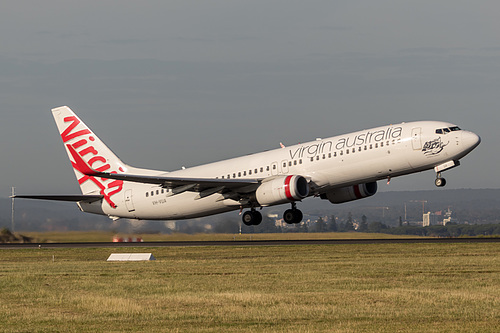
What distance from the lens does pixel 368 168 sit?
138 ft

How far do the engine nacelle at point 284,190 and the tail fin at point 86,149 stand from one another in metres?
14.4

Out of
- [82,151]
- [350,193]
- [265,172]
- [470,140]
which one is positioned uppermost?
[82,151]

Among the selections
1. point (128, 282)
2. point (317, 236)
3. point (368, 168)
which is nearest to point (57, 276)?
Result: point (128, 282)

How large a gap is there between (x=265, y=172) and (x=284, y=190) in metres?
3.47

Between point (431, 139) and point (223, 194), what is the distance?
14.8m

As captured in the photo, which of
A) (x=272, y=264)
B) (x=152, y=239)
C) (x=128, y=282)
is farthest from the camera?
(x=152, y=239)

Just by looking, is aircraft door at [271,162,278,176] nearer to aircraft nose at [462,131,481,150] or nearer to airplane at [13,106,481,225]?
airplane at [13,106,481,225]

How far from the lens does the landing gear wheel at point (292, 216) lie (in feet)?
164

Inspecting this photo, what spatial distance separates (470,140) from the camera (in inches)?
1586

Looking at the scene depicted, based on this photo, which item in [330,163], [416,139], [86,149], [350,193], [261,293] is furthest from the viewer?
[86,149]

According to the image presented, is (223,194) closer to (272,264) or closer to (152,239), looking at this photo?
(152,239)

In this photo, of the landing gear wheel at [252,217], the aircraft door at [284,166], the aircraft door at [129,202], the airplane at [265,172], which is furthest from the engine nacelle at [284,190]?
the aircraft door at [129,202]

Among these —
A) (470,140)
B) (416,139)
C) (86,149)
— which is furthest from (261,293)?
(86,149)

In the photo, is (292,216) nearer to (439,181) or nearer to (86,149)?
(439,181)
